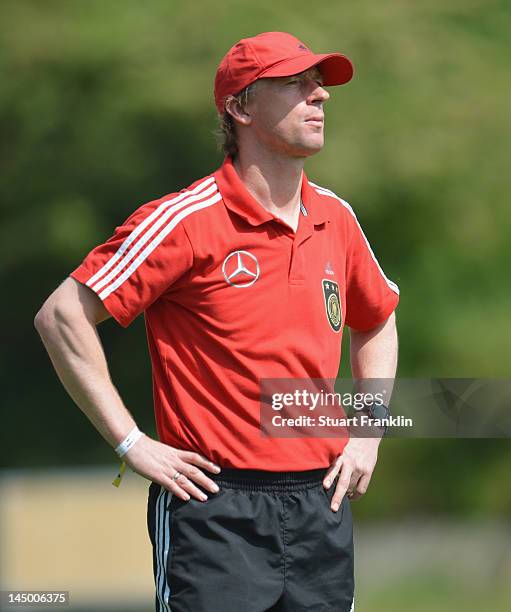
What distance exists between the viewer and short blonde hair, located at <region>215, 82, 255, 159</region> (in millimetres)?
3338

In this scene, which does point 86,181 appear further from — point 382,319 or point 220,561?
point 220,561

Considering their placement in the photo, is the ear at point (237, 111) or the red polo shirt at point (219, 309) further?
A: the ear at point (237, 111)

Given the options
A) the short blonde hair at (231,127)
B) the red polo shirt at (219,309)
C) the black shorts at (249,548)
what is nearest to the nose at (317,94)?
the short blonde hair at (231,127)

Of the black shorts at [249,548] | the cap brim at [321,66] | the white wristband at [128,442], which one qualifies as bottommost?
the black shorts at [249,548]

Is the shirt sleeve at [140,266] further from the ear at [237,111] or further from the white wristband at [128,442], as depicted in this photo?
the ear at [237,111]

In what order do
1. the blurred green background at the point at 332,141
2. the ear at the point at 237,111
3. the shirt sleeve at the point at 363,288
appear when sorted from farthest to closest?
the blurred green background at the point at 332,141 < the shirt sleeve at the point at 363,288 < the ear at the point at 237,111

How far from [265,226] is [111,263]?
18.1 inches

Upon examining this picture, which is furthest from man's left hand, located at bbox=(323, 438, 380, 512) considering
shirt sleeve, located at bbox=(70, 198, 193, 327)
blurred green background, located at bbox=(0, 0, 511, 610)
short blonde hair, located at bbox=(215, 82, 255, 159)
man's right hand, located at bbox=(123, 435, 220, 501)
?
blurred green background, located at bbox=(0, 0, 511, 610)

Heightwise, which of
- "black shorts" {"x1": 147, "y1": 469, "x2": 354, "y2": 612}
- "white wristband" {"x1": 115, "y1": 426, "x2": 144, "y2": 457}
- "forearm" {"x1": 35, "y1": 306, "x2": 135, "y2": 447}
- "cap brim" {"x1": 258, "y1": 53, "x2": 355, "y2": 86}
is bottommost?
"black shorts" {"x1": 147, "y1": 469, "x2": 354, "y2": 612}

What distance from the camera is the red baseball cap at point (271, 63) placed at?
3244mm

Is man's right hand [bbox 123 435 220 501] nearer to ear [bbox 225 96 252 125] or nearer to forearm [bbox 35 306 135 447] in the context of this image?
forearm [bbox 35 306 135 447]

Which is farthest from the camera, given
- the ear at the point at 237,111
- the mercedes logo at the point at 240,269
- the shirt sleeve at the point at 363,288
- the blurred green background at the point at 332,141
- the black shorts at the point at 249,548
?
the blurred green background at the point at 332,141

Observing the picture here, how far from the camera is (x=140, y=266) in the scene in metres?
3.04

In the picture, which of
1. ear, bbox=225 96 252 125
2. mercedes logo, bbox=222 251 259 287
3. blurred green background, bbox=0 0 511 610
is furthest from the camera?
blurred green background, bbox=0 0 511 610
